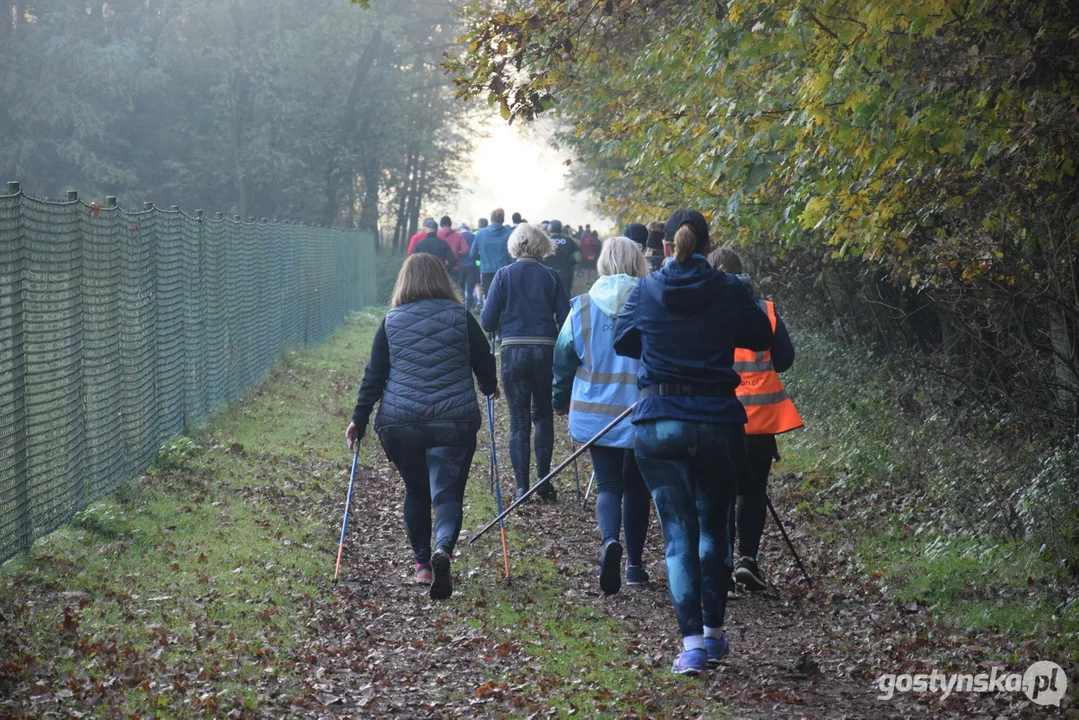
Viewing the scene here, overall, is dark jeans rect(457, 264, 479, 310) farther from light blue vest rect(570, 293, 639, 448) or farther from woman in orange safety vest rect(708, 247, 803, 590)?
woman in orange safety vest rect(708, 247, 803, 590)

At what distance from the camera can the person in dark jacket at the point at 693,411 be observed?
6.21 meters

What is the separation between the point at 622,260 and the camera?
8219 millimetres

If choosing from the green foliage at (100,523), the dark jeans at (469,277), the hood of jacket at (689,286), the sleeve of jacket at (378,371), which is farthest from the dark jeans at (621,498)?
the dark jeans at (469,277)

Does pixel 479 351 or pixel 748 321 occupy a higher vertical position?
pixel 748 321

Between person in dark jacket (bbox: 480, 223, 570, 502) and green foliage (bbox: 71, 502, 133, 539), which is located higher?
person in dark jacket (bbox: 480, 223, 570, 502)

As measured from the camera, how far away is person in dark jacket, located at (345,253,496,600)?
7.74m

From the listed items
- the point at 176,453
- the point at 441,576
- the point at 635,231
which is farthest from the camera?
the point at 176,453

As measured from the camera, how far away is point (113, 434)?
954 cm

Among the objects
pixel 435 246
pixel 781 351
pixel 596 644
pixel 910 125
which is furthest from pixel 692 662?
pixel 435 246

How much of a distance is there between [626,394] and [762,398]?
809mm

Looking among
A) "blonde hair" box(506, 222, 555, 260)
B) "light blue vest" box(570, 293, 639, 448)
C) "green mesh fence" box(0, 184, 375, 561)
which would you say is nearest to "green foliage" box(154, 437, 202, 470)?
"green mesh fence" box(0, 184, 375, 561)

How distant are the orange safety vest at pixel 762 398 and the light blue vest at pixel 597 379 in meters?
0.66

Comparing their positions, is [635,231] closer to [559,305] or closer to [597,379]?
[559,305]

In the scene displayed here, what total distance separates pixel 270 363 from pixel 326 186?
30.1 metres
